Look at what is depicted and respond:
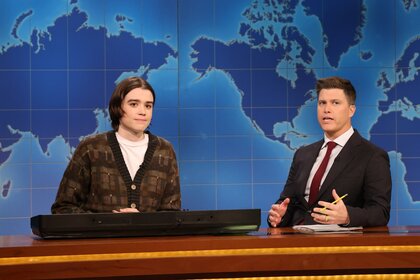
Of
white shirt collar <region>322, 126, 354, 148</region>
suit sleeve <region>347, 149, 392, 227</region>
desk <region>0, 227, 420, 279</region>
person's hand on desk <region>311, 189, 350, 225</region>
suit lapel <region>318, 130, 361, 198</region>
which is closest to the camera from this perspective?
desk <region>0, 227, 420, 279</region>

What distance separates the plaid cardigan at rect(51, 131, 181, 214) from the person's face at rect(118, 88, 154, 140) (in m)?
0.10

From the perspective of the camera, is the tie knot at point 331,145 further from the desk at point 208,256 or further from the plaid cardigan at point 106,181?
the desk at point 208,256

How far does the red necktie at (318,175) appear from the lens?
11.7 ft

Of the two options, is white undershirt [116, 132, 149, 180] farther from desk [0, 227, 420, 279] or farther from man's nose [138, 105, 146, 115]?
desk [0, 227, 420, 279]

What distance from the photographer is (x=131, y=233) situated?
2.48m

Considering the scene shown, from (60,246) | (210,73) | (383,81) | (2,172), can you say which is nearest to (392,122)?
(383,81)

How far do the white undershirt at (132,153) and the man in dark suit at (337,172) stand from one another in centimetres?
67

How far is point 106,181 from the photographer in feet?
10.8

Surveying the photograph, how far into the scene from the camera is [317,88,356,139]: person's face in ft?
11.8

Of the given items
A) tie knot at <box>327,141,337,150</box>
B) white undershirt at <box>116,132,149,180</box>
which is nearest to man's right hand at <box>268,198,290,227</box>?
tie knot at <box>327,141,337,150</box>

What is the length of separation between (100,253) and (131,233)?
260mm

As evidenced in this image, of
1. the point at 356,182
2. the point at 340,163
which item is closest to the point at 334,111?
the point at 340,163

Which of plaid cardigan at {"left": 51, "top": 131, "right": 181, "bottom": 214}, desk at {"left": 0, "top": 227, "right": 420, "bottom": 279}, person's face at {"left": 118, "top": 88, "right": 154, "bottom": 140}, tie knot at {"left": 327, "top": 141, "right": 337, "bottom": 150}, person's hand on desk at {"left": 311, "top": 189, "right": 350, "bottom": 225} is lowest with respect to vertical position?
desk at {"left": 0, "top": 227, "right": 420, "bottom": 279}

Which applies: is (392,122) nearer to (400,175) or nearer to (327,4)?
(400,175)
